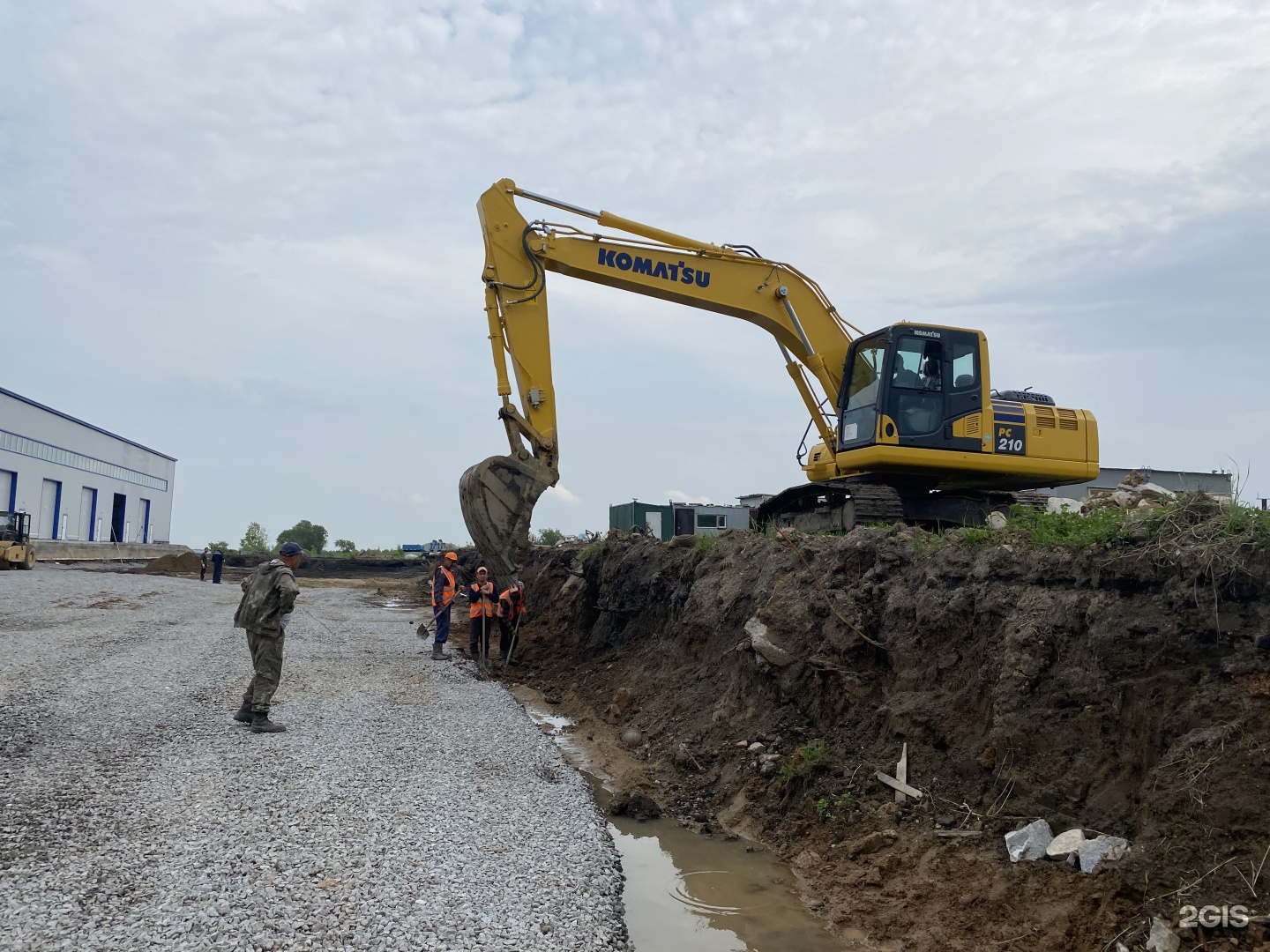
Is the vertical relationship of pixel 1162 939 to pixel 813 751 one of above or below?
below

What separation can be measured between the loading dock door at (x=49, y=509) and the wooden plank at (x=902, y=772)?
47.5 meters

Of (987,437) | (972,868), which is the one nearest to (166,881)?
(972,868)

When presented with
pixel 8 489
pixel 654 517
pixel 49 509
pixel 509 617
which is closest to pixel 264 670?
pixel 509 617

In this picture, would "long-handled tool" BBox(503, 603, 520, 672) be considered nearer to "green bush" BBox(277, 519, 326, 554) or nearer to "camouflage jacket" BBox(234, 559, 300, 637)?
"camouflage jacket" BBox(234, 559, 300, 637)

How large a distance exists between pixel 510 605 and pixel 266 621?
197 inches

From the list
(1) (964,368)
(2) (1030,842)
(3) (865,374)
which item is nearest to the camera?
(2) (1030,842)

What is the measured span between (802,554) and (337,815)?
16.5ft

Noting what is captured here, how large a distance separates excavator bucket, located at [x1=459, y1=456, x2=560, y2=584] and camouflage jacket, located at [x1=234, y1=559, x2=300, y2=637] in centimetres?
321

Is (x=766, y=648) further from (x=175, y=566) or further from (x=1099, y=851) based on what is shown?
(x=175, y=566)

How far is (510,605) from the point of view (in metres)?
13.2

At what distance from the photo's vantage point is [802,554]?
8.93 m

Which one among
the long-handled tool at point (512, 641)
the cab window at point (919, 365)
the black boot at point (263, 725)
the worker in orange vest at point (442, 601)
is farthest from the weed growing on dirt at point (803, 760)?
the worker in orange vest at point (442, 601)

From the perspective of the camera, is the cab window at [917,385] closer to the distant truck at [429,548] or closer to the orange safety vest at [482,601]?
the orange safety vest at [482,601]

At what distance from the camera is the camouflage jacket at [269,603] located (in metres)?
8.49
